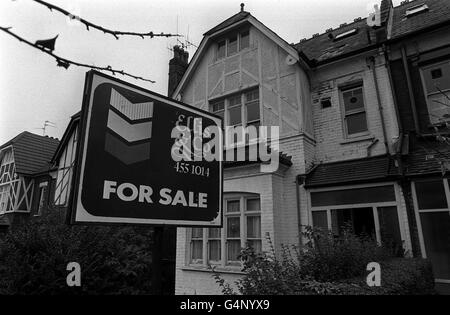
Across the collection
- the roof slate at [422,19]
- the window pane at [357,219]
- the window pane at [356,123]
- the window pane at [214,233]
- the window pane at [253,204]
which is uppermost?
the roof slate at [422,19]

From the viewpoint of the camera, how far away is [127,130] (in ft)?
6.92

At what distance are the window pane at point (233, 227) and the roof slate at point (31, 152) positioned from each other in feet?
57.9

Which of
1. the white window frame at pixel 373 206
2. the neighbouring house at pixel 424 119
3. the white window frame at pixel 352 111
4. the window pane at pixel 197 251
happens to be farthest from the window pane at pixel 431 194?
the window pane at pixel 197 251

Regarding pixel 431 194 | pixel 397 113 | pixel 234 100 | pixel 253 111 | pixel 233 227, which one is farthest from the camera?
pixel 234 100

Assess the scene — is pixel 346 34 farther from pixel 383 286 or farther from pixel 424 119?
pixel 383 286

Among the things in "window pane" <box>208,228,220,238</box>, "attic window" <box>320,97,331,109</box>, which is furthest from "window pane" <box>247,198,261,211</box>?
"attic window" <box>320,97,331,109</box>

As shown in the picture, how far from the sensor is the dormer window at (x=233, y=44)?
1088 centimetres

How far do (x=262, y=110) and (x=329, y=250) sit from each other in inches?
229

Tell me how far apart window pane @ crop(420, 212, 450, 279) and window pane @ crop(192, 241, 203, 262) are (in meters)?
6.03

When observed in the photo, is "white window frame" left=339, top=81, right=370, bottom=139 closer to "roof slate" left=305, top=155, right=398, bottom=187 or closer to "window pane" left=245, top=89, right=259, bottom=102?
"roof slate" left=305, top=155, right=398, bottom=187

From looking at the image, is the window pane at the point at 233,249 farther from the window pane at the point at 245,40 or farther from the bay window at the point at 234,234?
the window pane at the point at 245,40

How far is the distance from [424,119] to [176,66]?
10.0 metres

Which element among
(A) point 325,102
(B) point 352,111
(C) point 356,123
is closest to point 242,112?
(A) point 325,102
